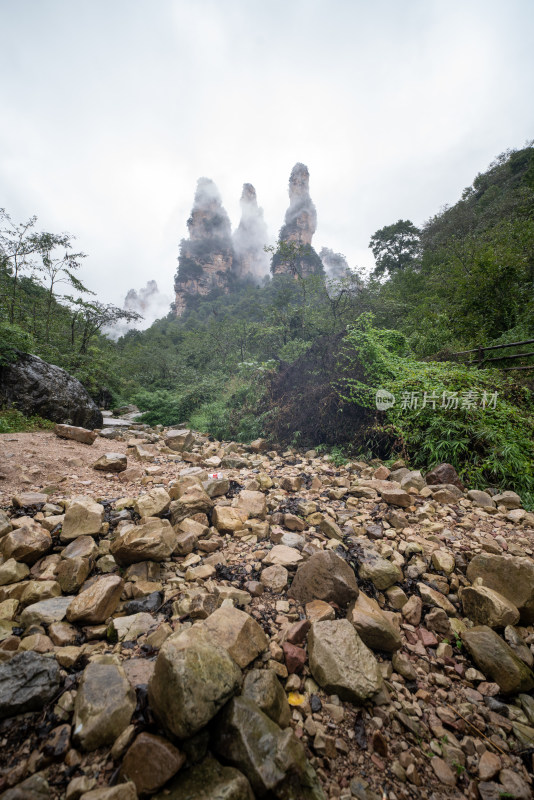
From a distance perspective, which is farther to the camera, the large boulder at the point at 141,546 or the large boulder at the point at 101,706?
the large boulder at the point at 141,546

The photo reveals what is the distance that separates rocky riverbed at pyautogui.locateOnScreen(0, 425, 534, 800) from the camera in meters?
0.99

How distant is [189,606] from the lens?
1.64 m

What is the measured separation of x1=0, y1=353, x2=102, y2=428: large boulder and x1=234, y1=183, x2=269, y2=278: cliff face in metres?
57.4

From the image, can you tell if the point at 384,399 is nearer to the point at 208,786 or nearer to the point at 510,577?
the point at 510,577

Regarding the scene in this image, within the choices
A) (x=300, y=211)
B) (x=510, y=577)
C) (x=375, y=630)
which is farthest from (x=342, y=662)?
(x=300, y=211)

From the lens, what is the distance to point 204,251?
2191 inches

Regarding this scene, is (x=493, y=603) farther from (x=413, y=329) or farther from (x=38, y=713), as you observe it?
(x=413, y=329)

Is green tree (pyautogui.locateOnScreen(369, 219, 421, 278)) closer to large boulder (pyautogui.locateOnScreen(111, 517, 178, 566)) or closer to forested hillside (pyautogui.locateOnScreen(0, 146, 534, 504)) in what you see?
forested hillside (pyautogui.locateOnScreen(0, 146, 534, 504))

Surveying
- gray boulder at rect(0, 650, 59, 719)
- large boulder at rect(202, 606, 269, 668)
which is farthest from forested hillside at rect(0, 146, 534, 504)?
gray boulder at rect(0, 650, 59, 719)

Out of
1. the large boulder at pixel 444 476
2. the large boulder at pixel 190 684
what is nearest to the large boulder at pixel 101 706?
the large boulder at pixel 190 684

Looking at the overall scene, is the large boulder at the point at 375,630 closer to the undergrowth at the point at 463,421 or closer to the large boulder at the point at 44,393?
the undergrowth at the point at 463,421

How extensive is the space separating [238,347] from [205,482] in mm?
13216

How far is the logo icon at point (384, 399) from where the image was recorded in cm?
419

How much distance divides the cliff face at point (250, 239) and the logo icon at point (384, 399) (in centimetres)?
6009
